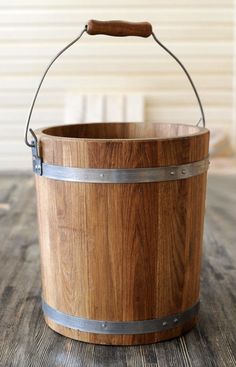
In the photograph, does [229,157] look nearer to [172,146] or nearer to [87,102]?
[87,102]

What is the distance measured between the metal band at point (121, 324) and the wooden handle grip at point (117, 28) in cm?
108

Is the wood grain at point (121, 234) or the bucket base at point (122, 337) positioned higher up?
the wood grain at point (121, 234)

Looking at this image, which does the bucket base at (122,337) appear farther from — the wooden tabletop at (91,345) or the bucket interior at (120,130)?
the bucket interior at (120,130)

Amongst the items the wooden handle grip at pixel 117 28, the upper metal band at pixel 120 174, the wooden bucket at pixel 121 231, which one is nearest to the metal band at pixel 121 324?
the wooden bucket at pixel 121 231

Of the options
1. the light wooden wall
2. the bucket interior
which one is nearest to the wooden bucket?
the bucket interior

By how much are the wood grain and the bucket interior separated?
32cm

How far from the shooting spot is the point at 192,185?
213 cm

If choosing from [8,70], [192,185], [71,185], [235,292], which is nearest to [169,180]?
[192,185]

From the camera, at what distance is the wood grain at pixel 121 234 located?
2027 millimetres

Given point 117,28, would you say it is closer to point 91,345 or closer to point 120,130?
point 120,130

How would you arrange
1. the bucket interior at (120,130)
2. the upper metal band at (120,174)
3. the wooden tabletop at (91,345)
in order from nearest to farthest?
the upper metal band at (120,174), the wooden tabletop at (91,345), the bucket interior at (120,130)

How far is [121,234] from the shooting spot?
2070mm

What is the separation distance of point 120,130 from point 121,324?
89cm

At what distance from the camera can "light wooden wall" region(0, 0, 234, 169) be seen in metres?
6.11
